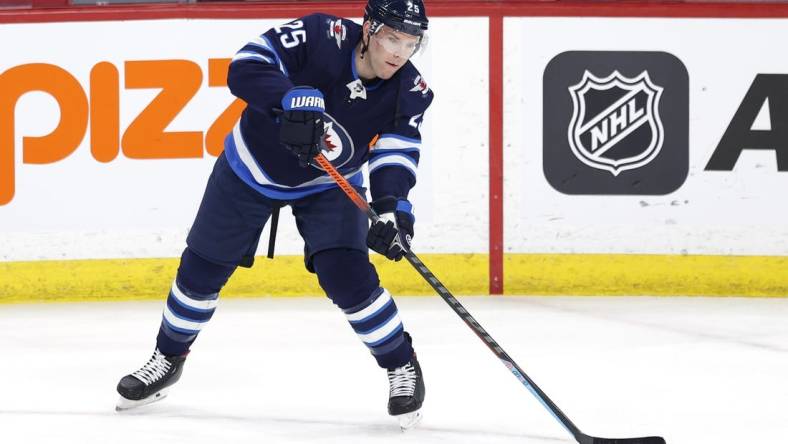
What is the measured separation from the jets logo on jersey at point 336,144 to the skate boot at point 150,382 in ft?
2.17

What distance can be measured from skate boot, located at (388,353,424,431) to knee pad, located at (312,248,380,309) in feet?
0.69

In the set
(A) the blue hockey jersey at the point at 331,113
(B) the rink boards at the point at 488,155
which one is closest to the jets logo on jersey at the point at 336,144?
(A) the blue hockey jersey at the point at 331,113

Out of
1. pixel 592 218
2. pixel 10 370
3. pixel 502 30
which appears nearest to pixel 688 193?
pixel 592 218

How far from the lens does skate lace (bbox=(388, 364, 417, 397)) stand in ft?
9.71

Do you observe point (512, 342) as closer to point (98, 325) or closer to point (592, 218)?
point (592, 218)

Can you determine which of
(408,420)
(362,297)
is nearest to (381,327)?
(362,297)

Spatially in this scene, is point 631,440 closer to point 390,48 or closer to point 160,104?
point 390,48

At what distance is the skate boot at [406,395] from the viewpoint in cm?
293

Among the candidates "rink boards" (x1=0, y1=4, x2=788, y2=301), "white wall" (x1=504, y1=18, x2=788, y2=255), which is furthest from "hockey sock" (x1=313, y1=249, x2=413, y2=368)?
"white wall" (x1=504, y1=18, x2=788, y2=255)

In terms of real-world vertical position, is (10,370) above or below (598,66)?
below

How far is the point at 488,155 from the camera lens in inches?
200

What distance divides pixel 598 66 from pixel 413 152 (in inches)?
87.1

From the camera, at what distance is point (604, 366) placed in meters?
3.75

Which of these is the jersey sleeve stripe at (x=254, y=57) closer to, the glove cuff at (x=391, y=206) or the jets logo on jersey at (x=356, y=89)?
the jets logo on jersey at (x=356, y=89)
